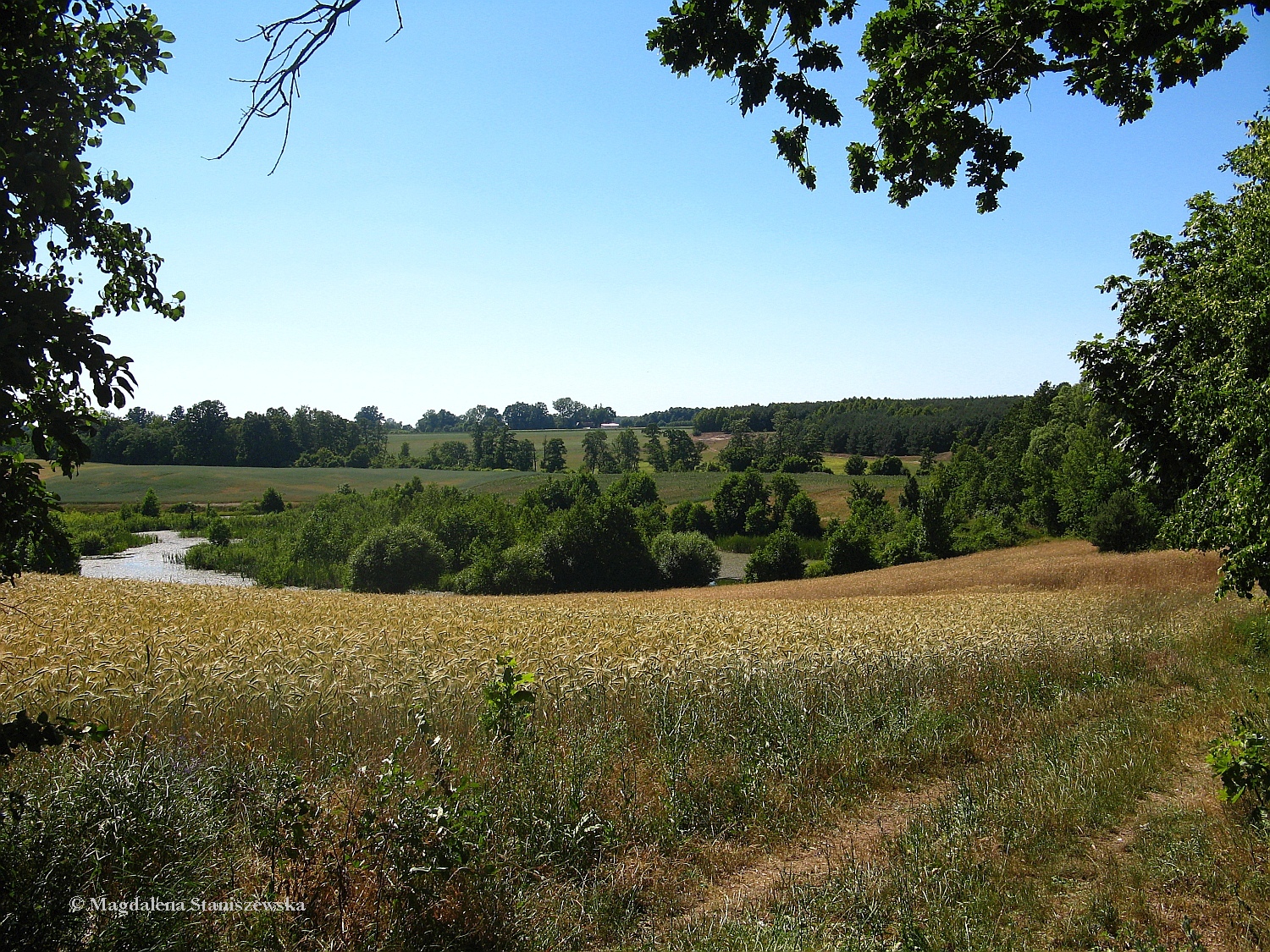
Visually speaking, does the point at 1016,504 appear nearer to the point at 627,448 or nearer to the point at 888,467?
the point at 888,467

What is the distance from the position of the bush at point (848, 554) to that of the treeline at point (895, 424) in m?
73.1

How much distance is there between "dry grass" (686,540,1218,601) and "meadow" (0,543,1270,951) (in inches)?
769

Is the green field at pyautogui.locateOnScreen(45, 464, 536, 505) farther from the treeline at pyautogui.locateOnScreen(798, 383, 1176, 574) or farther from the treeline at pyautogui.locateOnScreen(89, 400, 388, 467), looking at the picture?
the treeline at pyautogui.locateOnScreen(798, 383, 1176, 574)

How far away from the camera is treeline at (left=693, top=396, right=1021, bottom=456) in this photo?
134 m

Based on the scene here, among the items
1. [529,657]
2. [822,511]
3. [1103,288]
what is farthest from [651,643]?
[822,511]

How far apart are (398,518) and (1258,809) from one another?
75.2 metres

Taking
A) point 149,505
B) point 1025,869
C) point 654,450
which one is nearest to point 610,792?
point 1025,869

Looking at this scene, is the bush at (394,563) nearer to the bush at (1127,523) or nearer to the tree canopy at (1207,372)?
the bush at (1127,523)

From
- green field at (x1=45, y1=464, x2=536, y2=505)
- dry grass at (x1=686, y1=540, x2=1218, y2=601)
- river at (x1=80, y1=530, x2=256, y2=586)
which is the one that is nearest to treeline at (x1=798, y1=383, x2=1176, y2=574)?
dry grass at (x1=686, y1=540, x2=1218, y2=601)

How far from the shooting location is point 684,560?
64.8 m

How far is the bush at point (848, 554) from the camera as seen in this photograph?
6288cm

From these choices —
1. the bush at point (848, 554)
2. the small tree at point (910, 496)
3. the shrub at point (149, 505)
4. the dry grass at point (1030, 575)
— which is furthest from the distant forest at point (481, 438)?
the dry grass at point (1030, 575)

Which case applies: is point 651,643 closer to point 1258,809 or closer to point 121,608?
point 1258,809

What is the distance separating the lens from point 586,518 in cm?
6281
